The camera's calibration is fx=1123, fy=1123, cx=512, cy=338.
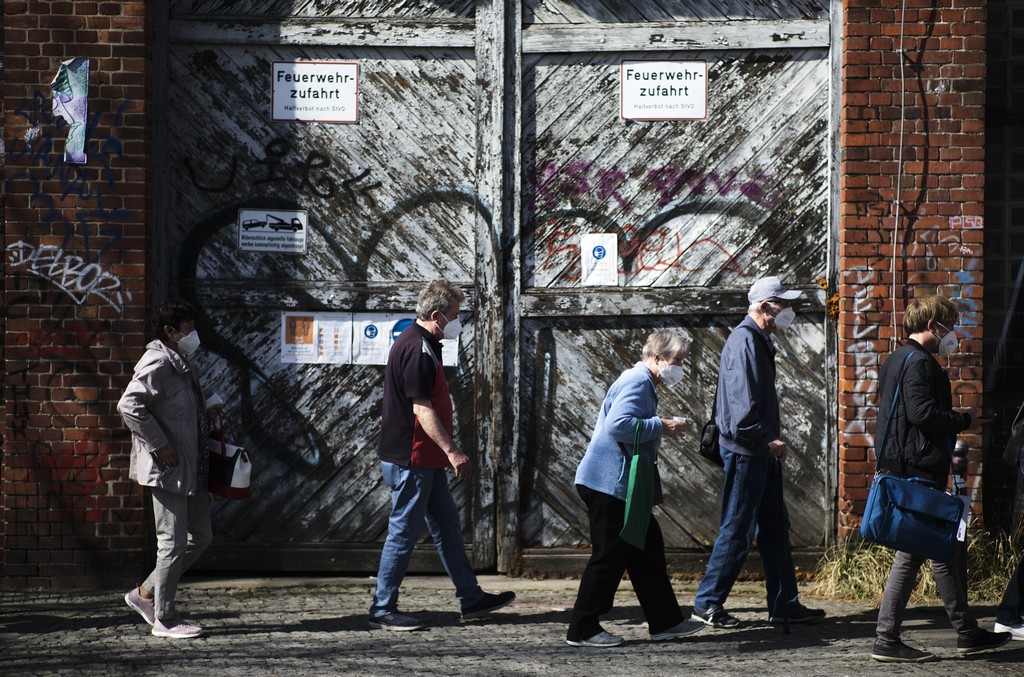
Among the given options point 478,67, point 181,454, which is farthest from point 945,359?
point 181,454

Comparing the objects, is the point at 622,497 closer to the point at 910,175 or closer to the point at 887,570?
the point at 887,570

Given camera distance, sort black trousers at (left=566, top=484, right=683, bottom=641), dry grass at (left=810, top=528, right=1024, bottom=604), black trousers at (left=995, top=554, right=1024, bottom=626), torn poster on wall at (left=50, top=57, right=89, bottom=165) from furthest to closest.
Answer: torn poster on wall at (left=50, top=57, right=89, bottom=165) < dry grass at (left=810, top=528, right=1024, bottom=604) < black trousers at (left=995, top=554, right=1024, bottom=626) < black trousers at (left=566, top=484, right=683, bottom=641)

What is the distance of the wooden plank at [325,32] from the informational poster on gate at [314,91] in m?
0.15

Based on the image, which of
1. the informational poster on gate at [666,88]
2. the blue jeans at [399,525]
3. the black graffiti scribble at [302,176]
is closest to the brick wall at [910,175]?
the informational poster on gate at [666,88]

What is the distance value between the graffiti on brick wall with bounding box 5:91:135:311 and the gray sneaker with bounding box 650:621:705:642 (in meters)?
3.82

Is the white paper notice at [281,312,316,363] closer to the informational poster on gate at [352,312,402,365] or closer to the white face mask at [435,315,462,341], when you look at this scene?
the informational poster on gate at [352,312,402,365]

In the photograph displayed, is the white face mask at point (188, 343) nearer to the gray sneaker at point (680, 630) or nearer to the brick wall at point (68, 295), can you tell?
the brick wall at point (68, 295)

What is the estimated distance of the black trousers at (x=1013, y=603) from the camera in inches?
231

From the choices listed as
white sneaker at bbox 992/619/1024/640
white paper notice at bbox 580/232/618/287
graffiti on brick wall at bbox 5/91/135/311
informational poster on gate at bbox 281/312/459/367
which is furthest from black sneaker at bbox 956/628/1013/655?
graffiti on brick wall at bbox 5/91/135/311

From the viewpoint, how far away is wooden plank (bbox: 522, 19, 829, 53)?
7.23 meters

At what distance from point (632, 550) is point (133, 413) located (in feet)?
8.61

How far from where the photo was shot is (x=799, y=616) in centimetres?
625

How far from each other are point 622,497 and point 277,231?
3132mm

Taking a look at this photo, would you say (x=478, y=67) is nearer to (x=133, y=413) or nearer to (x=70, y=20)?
(x=70, y=20)
